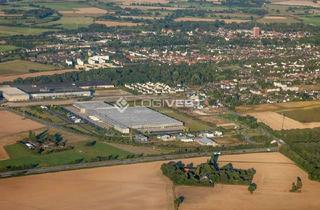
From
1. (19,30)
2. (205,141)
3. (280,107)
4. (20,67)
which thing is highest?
(205,141)

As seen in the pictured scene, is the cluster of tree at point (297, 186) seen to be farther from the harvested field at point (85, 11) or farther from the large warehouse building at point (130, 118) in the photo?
the harvested field at point (85, 11)

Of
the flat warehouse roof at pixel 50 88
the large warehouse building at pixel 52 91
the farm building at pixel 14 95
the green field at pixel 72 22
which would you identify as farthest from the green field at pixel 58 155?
the green field at pixel 72 22

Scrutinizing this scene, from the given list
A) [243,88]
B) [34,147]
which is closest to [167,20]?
[243,88]

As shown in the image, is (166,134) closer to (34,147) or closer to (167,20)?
(34,147)

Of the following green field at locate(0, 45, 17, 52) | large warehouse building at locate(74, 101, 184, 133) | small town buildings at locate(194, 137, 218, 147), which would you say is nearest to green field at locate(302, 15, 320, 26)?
green field at locate(0, 45, 17, 52)

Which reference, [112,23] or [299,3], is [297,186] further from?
[299,3]

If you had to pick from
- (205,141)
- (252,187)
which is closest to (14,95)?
(205,141)

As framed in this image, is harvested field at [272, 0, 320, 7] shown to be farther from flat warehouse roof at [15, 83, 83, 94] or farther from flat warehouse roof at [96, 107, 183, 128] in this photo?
flat warehouse roof at [96, 107, 183, 128]
